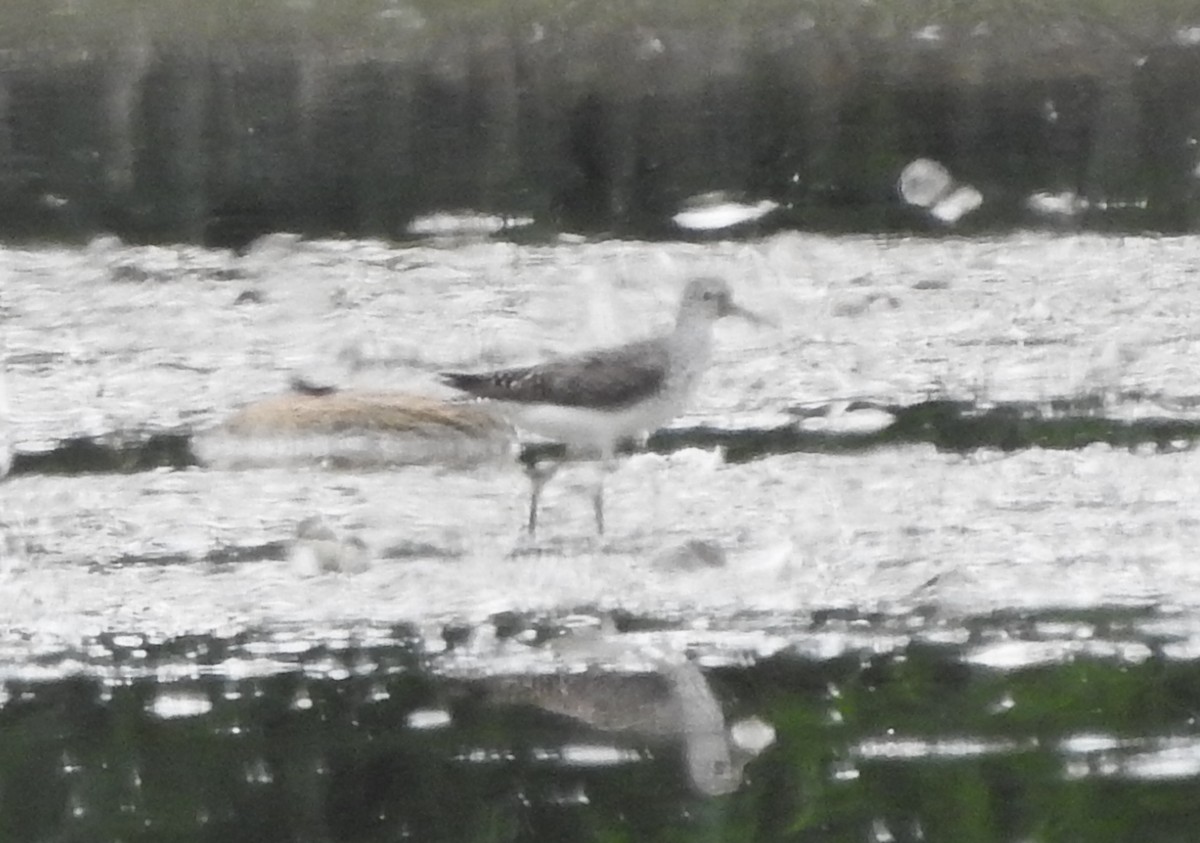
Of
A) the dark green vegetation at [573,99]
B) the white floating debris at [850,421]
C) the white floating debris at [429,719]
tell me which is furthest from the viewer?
the dark green vegetation at [573,99]

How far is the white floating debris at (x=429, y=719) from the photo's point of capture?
319 cm

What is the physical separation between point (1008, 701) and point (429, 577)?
47.8 inches

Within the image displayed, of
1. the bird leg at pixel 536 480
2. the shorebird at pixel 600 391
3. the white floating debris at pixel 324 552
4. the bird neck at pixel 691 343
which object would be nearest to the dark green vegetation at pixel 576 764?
the white floating debris at pixel 324 552

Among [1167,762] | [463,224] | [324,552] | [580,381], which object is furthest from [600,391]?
[463,224]

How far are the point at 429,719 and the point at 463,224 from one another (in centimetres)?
311

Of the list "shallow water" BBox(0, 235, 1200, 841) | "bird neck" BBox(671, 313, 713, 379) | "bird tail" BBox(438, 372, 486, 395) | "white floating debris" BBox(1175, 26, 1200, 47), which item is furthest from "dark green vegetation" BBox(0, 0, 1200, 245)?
"bird tail" BBox(438, 372, 486, 395)

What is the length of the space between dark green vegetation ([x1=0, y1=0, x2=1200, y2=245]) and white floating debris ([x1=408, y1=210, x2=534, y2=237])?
128 millimetres

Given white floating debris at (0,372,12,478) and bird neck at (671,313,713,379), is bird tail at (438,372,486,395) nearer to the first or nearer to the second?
bird neck at (671,313,713,379)

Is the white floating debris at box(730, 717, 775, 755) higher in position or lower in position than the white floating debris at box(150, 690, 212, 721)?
lower

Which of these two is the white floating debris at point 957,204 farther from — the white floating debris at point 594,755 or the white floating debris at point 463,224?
the white floating debris at point 594,755

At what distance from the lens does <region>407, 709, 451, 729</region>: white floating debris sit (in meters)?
3.19

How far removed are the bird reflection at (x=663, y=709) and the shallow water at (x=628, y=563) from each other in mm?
17

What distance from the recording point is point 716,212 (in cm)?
611

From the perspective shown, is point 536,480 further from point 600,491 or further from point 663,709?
point 663,709
